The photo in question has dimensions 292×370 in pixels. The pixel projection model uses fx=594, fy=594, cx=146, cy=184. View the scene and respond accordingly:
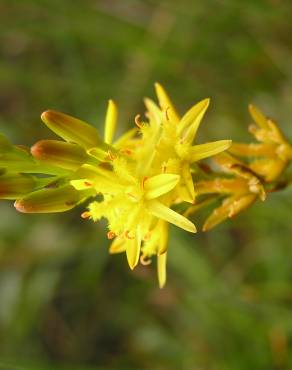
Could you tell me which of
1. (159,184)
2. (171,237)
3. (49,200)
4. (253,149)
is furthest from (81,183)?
(171,237)

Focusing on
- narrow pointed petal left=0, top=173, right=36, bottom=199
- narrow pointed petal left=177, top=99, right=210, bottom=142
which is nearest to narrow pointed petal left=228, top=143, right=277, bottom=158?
narrow pointed petal left=177, top=99, right=210, bottom=142

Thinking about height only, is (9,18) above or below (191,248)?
above

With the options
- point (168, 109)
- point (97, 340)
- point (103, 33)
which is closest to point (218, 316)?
point (97, 340)

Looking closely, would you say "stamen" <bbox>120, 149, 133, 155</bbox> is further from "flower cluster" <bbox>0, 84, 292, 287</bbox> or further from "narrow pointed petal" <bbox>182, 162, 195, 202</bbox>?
"narrow pointed petal" <bbox>182, 162, 195, 202</bbox>

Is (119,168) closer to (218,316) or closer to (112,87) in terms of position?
(218,316)

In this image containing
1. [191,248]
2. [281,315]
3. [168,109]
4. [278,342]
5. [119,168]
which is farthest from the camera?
[191,248]

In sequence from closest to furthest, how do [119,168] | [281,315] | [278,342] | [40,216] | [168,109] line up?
[119,168]
[168,109]
[281,315]
[278,342]
[40,216]

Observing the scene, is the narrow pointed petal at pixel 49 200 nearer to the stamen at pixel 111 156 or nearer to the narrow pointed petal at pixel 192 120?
the stamen at pixel 111 156

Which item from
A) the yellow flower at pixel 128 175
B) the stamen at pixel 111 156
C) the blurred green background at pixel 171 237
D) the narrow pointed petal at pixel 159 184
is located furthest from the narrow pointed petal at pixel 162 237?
the blurred green background at pixel 171 237
